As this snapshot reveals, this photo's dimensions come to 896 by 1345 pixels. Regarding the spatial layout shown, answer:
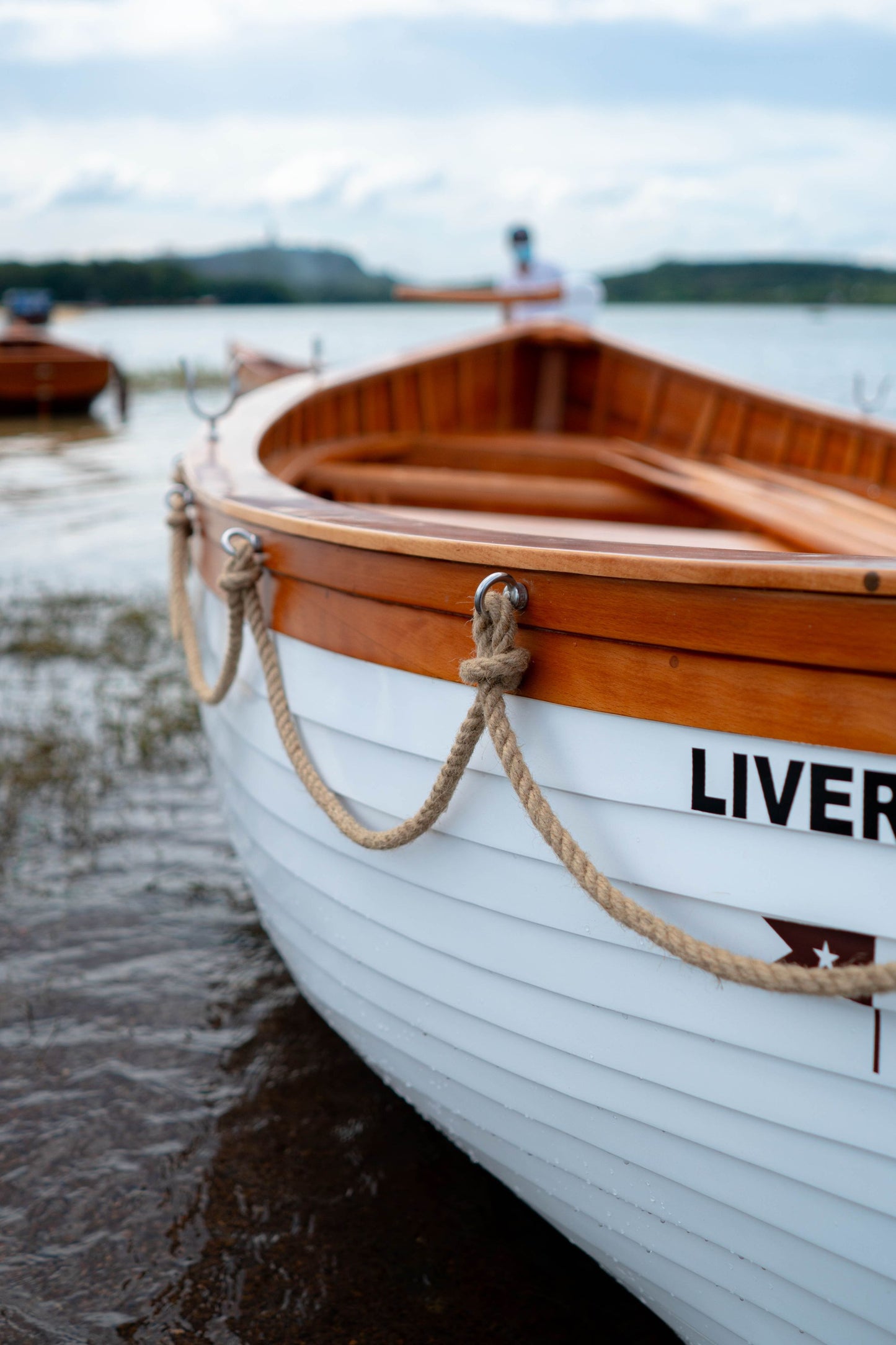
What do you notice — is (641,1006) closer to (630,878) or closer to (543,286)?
(630,878)

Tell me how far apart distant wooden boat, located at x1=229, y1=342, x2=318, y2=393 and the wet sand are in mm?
3321

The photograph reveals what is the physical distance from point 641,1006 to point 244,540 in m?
1.12

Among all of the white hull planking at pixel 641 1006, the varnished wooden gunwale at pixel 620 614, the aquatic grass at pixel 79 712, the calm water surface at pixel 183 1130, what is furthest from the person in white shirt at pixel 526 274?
the white hull planking at pixel 641 1006

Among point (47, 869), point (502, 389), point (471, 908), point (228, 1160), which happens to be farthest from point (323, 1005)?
point (502, 389)

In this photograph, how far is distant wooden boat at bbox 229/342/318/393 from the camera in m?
6.34

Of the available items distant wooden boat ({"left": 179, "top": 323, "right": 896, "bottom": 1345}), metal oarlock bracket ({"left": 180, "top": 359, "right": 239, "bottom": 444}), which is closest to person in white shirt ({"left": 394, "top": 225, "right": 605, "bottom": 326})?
metal oarlock bracket ({"left": 180, "top": 359, "right": 239, "bottom": 444})

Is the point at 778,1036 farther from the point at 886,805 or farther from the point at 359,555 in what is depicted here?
the point at 359,555

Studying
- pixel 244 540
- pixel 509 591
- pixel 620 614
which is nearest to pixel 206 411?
pixel 244 540

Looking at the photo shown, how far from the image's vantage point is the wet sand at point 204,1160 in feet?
6.55

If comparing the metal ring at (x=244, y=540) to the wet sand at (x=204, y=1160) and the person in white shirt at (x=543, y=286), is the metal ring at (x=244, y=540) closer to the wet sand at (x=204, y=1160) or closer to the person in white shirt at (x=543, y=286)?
the wet sand at (x=204, y=1160)

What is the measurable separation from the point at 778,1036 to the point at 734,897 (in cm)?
19

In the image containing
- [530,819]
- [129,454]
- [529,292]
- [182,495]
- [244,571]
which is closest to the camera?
[530,819]

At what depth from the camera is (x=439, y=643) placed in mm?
1632

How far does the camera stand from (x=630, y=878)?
1464 mm
